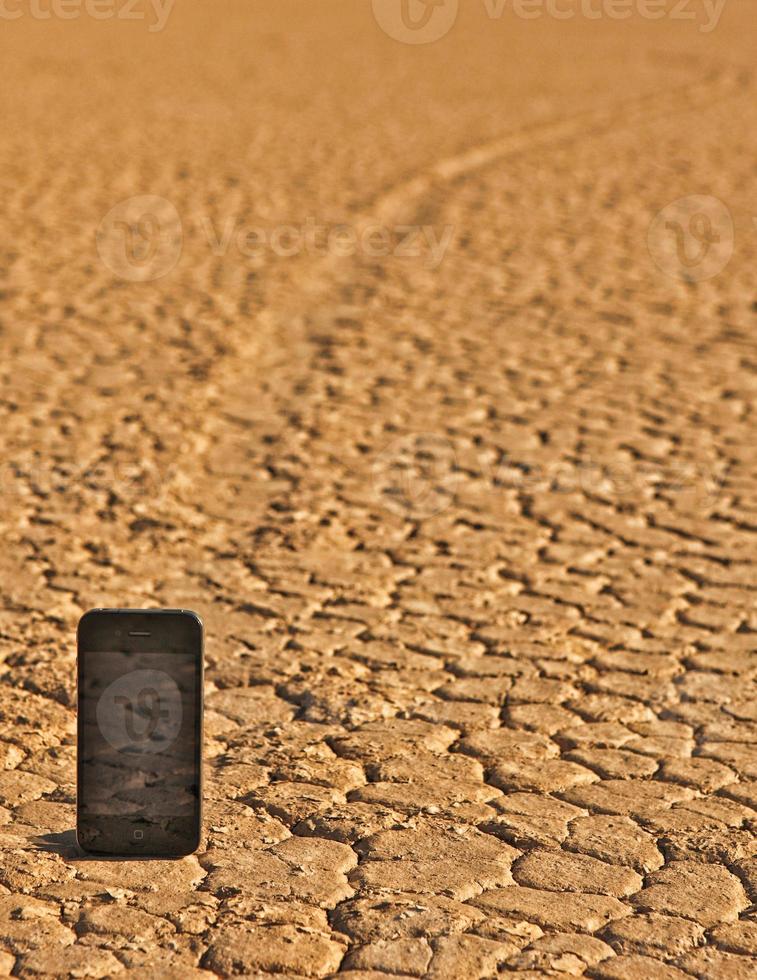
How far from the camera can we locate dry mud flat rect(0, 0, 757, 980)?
3580mm

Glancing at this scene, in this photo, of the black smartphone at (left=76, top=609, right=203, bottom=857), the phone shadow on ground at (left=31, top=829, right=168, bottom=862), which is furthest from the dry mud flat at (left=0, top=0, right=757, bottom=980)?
the black smartphone at (left=76, top=609, right=203, bottom=857)

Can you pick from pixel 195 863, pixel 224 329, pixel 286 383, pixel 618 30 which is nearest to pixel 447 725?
pixel 195 863

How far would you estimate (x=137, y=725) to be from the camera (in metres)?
3.65

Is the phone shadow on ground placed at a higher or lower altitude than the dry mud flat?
lower

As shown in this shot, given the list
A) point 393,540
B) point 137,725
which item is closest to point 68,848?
point 137,725

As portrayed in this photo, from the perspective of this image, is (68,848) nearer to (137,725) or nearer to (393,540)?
(137,725)

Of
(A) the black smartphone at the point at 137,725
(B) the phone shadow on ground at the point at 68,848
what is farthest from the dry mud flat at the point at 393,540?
(A) the black smartphone at the point at 137,725

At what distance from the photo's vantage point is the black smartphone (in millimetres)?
3600

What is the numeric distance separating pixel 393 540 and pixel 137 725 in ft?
9.11

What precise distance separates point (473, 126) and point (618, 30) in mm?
11835

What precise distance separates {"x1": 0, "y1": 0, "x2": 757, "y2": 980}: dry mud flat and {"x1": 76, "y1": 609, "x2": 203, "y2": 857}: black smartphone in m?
0.14

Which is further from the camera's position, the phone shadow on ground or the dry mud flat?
the phone shadow on ground

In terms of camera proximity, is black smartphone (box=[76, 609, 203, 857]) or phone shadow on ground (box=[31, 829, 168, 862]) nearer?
Answer: black smartphone (box=[76, 609, 203, 857])

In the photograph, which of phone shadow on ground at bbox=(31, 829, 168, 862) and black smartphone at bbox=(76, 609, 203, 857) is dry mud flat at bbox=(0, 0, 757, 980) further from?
black smartphone at bbox=(76, 609, 203, 857)
